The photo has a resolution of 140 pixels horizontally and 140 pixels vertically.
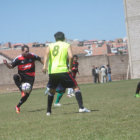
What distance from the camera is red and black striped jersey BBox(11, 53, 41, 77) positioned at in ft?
40.5

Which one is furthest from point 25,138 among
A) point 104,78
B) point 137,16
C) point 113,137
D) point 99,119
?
point 137,16

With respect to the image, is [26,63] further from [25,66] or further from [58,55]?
[58,55]

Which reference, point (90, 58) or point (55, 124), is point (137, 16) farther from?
point (55, 124)

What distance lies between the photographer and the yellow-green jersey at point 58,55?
9641 millimetres

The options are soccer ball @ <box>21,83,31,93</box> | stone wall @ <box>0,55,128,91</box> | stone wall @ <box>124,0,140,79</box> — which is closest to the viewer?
soccer ball @ <box>21,83,31,93</box>

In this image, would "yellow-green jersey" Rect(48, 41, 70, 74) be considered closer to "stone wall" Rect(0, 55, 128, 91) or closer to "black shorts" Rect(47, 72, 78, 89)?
"black shorts" Rect(47, 72, 78, 89)

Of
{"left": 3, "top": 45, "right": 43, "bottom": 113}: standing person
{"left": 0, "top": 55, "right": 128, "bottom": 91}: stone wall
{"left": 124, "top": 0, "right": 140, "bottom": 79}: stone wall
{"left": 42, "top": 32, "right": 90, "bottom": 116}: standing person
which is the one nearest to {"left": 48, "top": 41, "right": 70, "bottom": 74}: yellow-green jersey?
{"left": 42, "top": 32, "right": 90, "bottom": 116}: standing person

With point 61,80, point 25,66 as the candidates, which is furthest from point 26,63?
point 61,80

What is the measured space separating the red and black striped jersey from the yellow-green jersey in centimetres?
268

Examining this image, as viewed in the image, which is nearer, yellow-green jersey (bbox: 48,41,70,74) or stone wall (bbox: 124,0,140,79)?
yellow-green jersey (bbox: 48,41,70,74)

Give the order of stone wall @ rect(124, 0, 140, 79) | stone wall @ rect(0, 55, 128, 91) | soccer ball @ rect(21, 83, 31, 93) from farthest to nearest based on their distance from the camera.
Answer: stone wall @ rect(0, 55, 128, 91)
stone wall @ rect(124, 0, 140, 79)
soccer ball @ rect(21, 83, 31, 93)

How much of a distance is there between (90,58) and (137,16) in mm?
7245

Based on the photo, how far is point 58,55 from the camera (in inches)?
380

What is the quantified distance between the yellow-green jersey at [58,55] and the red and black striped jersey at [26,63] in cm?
268
